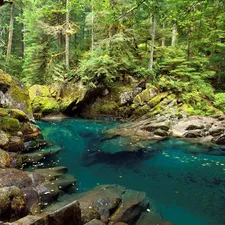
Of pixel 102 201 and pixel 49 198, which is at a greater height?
pixel 102 201

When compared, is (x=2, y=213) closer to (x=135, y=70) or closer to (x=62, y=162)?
(x=62, y=162)

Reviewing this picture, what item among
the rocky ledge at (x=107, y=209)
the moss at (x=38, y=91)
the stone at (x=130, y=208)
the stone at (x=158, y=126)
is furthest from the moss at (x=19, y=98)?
the stone at (x=130, y=208)

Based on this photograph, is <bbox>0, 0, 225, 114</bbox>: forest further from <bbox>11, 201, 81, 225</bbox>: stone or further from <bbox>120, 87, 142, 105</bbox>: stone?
<bbox>11, 201, 81, 225</bbox>: stone

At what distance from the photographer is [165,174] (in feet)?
29.7

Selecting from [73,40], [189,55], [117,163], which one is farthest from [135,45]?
[117,163]

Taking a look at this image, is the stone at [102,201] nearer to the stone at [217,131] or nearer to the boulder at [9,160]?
the boulder at [9,160]

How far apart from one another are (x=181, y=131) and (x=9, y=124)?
29.9 feet

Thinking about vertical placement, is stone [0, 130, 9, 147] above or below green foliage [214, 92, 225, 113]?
below

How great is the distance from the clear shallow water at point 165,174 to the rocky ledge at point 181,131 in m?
0.82

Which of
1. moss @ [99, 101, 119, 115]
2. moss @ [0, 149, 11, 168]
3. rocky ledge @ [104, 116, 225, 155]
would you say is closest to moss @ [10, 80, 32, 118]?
rocky ledge @ [104, 116, 225, 155]

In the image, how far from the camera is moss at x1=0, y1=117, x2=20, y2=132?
1024 centimetres

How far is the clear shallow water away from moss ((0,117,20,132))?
228cm

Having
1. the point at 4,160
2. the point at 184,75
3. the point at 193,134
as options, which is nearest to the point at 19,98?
the point at 4,160

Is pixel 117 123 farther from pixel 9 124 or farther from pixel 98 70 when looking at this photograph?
pixel 9 124
